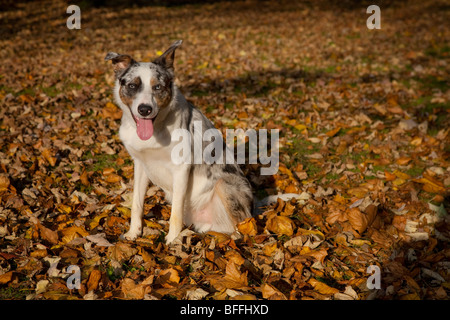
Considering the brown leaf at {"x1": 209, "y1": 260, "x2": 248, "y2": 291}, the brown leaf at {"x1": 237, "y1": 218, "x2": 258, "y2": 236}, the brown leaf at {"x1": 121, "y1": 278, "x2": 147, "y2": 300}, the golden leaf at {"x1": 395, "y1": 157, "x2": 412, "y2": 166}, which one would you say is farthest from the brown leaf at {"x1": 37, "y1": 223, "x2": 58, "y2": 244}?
the golden leaf at {"x1": 395, "y1": 157, "x2": 412, "y2": 166}

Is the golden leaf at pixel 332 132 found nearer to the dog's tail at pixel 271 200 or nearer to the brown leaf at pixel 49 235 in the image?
the dog's tail at pixel 271 200

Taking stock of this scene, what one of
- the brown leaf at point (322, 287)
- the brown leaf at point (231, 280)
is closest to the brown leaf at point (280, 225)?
the brown leaf at point (322, 287)

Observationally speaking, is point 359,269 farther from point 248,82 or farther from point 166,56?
point 248,82

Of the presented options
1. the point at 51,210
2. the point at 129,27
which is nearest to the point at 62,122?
the point at 51,210

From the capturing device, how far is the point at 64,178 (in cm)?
508

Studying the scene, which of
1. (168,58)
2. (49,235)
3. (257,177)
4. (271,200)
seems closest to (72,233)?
(49,235)

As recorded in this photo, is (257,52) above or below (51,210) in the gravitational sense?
above

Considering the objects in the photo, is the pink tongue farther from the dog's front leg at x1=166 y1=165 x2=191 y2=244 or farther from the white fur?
the dog's front leg at x1=166 y1=165 x2=191 y2=244

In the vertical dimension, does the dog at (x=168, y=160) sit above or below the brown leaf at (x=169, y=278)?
above

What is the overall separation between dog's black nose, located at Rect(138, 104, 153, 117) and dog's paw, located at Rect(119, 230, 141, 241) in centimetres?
139

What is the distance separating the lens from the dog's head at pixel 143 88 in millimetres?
3613

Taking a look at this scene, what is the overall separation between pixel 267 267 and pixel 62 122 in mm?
4812

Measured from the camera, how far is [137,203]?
13.9ft

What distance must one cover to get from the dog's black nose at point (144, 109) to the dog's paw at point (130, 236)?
4.56ft
